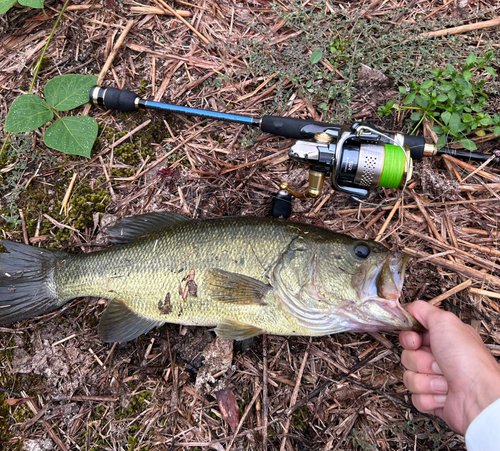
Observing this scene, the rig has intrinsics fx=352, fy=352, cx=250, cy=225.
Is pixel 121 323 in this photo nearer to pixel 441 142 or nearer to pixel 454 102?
pixel 441 142

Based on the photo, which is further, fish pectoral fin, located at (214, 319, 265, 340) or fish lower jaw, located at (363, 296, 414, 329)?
fish pectoral fin, located at (214, 319, 265, 340)

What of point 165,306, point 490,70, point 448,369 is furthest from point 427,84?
point 165,306

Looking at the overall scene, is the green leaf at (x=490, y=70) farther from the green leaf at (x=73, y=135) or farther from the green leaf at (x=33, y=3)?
the green leaf at (x=33, y=3)

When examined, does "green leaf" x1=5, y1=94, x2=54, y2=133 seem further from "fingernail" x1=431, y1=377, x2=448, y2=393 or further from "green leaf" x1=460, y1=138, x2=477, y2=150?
"fingernail" x1=431, y1=377, x2=448, y2=393

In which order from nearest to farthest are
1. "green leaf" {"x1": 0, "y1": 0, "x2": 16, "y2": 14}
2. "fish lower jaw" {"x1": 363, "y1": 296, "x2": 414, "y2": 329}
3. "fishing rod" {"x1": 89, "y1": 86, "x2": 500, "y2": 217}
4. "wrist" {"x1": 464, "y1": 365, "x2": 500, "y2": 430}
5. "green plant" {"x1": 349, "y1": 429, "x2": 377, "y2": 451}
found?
"wrist" {"x1": 464, "y1": 365, "x2": 500, "y2": 430}, "fish lower jaw" {"x1": 363, "y1": 296, "x2": 414, "y2": 329}, "fishing rod" {"x1": 89, "y1": 86, "x2": 500, "y2": 217}, "green plant" {"x1": 349, "y1": 429, "x2": 377, "y2": 451}, "green leaf" {"x1": 0, "y1": 0, "x2": 16, "y2": 14}

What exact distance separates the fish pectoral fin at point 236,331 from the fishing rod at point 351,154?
950 mm

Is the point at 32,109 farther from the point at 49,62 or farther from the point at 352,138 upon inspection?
the point at 352,138

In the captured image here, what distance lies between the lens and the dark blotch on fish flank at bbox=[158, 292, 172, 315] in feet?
8.91

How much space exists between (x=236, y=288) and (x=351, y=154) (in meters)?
1.33

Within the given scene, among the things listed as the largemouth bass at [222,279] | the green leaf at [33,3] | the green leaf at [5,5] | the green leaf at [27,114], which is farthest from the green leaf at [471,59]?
the green leaf at [5,5]

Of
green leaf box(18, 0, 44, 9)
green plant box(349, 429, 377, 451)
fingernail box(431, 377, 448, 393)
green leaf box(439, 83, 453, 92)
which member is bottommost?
green plant box(349, 429, 377, 451)

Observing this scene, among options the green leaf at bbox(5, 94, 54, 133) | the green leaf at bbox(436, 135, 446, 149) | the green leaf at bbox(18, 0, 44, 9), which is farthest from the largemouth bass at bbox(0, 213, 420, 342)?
the green leaf at bbox(18, 0, 44, 9)

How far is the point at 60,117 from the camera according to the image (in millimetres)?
3219

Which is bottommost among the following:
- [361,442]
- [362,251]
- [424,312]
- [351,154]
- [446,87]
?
[361,442]
